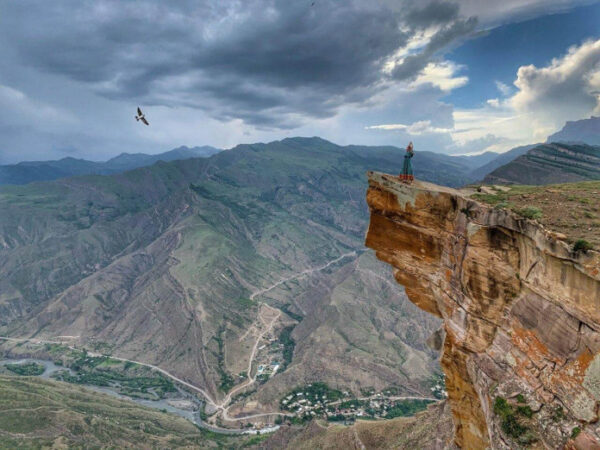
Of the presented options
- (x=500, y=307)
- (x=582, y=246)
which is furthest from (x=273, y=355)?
(x=582, y=246)

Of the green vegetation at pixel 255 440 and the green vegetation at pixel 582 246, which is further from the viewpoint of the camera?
the green vegetation at pixel 255 440

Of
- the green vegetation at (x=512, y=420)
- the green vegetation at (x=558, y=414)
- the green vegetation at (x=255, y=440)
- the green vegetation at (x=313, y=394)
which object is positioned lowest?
the green vegetation at (x=313, y=394)

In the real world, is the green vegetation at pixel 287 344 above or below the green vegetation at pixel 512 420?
below

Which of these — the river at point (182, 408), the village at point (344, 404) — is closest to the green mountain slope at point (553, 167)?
the village at point (344, 404)

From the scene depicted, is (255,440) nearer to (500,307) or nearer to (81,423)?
(81,423)

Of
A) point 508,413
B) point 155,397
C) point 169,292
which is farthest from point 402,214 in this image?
point 169,292

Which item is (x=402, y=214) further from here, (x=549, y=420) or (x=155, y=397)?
(x=155, y=397)

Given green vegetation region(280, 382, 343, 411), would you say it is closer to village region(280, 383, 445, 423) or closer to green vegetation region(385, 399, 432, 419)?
village region(280, 383, 445, 423)

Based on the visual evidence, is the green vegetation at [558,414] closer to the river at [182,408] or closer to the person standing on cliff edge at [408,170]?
the person standing on cliff edge at [408,170]

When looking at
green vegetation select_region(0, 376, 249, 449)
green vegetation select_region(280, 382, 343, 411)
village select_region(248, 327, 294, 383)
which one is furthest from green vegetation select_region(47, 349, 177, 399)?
green vegetation select_region(280, 382, 343, 411)
